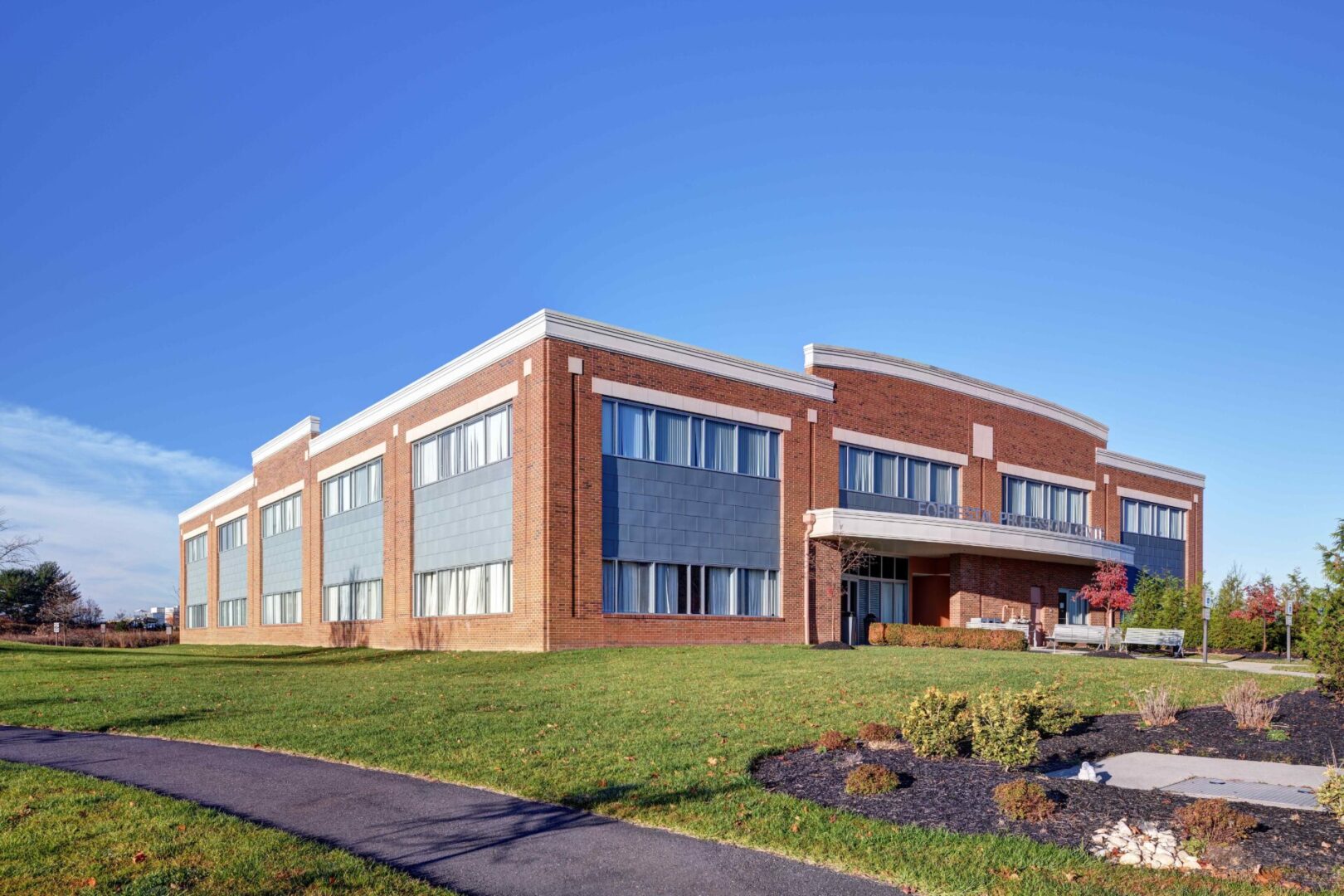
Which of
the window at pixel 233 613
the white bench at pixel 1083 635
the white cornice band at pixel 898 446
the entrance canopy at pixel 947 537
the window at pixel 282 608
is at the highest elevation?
the white cornice band at pixel 898 446

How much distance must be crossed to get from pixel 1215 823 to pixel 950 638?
84.1 feet

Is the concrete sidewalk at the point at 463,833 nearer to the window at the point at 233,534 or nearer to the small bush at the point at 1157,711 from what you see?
the small bush at the point at 1157,711

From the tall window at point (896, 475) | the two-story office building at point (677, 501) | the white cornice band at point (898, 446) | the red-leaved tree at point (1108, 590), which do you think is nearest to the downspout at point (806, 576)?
the two-story office building at point (677, 501)

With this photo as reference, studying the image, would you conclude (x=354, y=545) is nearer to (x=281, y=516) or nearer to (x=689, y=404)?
(x=281, y=516)

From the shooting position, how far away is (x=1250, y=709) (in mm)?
13469

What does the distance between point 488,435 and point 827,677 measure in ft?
53.1

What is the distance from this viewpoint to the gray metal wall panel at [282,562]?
49312 millimetres

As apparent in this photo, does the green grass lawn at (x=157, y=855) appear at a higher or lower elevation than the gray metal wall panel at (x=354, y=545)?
lower

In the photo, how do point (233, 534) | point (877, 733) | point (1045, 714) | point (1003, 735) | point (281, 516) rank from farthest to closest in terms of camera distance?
point (233, 534) → point (281, 516) → point (1045, 714) → point (877, 733) → point (1003, 735)

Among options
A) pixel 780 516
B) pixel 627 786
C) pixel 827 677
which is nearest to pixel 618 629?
pixel 780 516

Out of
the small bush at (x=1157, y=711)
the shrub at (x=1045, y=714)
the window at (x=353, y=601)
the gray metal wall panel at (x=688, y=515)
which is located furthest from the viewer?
the window at (x=353, y=601)

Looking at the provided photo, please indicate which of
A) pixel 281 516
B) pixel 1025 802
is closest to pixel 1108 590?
pixel 281 516

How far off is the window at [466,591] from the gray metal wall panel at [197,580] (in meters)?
34.7

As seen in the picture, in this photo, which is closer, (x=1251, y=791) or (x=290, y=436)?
(x=1251, y=791)
